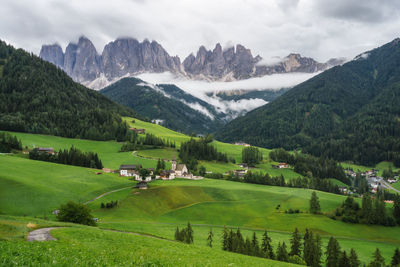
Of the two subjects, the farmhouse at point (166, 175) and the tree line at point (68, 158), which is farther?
the farmhouse at point (166, 175)

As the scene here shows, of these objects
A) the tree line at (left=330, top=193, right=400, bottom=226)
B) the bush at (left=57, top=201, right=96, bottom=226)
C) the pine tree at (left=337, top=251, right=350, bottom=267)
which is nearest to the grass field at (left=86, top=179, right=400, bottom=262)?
the tree line at (left=330, top=193, right=400, bottom=226)

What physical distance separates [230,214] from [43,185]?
66814 mm

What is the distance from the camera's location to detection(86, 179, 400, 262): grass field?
81.2m

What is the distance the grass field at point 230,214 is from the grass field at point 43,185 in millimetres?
10181

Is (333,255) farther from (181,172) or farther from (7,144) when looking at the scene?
(7,144)

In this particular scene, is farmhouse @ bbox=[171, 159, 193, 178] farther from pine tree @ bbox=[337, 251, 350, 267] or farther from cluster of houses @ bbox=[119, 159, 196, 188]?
pine tree @ bbox=[337, 251, 350, 267]

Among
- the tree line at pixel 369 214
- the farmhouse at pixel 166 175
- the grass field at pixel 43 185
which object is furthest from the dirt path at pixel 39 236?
the farmhouse at pixel 166 175

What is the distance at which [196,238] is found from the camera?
235 feet

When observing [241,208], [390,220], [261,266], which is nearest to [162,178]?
[241,208]

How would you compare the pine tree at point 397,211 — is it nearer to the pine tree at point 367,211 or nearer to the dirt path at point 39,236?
the pine tree at point 367,211

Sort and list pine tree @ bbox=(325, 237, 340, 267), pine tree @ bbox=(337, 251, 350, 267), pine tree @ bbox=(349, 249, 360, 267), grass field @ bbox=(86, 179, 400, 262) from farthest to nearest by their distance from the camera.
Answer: grass field @ bbox=(86, 179, 400, 262)
pine tree @ bbox=(325, 237, 340, 267)
pine tree @ bbox=(337, 251, 350, 267)
pine tree @ bbox=(349, 249, 360, 267)

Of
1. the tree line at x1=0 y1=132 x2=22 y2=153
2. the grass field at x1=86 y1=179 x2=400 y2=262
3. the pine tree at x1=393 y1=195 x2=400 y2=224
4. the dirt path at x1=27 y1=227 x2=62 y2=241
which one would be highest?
the tree line at x1=0 y1=132 x2=22 y2=153

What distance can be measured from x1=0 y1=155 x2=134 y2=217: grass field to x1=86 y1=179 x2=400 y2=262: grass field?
33.4 feet

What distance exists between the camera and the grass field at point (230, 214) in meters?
81.2
